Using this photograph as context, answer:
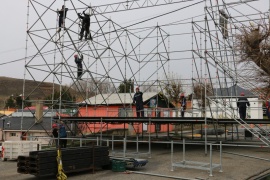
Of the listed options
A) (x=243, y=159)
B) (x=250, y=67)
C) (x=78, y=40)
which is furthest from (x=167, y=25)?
(x=243, y=159)

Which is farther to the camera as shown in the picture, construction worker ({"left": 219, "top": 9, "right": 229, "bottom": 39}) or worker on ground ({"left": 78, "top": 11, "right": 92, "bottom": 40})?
worker on ground ({"left": 78, "top": 11, "right": 92, "bottom": 40})

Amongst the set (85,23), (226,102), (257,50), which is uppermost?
(85,23)

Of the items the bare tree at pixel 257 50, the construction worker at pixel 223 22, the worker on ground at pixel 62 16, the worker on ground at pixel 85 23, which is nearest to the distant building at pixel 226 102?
the bare tree at pixel 257 50

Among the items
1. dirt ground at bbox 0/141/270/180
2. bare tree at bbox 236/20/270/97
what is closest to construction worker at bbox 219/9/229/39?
bare tree at bbox 236/20/270/97

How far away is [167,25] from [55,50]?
316 inches

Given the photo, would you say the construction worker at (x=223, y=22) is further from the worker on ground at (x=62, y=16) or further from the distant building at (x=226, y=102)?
the worker on ground at (x=62, y=16)

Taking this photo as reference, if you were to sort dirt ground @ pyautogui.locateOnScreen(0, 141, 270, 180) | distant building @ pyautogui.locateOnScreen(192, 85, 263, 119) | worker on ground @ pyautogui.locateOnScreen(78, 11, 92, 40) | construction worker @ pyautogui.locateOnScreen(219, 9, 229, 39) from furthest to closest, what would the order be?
worker on ground @ pyautogui.locateOnScreen(78, 11, 92, 40) → construction worker @ pyautogui.locateOnScreen(219, 9, 229, 39) → distant building @ pyautogui.locateOnScreen(192, 85, 263, 119) → dirt ground @ pyautogui.locateOnScreen(0, 141, 270, 180)

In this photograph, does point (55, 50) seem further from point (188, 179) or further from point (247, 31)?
point (188, 179)

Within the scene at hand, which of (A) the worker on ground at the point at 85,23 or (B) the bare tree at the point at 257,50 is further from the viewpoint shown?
(A) the worker on ground at the point at 85,23

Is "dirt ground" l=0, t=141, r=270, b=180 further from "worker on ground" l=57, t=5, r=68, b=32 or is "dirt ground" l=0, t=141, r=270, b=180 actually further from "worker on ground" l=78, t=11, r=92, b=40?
"worker on ground" l=78, t=11, r=92, b=40

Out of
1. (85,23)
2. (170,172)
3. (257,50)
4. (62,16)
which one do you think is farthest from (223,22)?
(170,172)

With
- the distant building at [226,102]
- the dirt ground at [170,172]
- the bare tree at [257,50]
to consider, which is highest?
the bare tree at [257,50]

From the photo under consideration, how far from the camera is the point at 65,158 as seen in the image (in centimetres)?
977

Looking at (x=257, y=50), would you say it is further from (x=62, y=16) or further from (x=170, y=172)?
(x=62, y=16)
